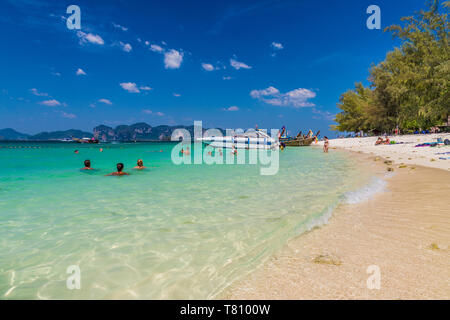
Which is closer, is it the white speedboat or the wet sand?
the wet sand

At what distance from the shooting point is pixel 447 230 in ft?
14.4

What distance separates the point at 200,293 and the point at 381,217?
4.80 m

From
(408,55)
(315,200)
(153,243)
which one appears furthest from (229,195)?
(408,55)

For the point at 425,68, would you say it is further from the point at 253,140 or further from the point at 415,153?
the point at 253,140

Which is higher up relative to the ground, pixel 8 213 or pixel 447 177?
pixel 447 177

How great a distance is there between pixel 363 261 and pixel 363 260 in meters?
0.04

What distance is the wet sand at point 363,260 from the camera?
274 cm

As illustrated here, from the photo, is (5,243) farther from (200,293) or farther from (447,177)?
(447,177)

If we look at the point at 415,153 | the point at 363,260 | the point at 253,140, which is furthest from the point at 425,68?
the point at 363,260

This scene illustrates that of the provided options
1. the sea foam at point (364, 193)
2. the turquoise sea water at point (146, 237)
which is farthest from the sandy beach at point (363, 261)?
the sea foam at point (364, 193)

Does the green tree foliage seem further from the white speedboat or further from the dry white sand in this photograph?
the white speedboat

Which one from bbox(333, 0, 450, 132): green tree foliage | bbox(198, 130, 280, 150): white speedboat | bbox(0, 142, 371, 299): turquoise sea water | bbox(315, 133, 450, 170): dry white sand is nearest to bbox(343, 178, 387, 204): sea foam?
bbox(0, 142, 371, 299): turquoise sea water

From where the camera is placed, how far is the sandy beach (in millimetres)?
2740

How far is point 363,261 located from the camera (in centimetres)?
343
